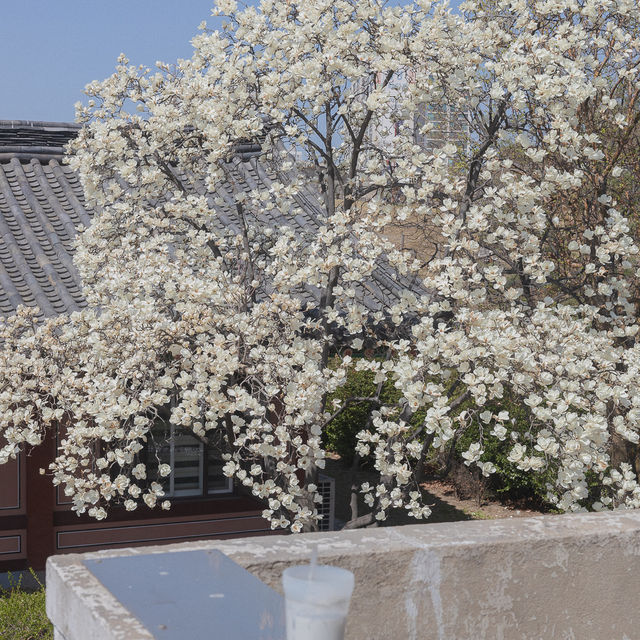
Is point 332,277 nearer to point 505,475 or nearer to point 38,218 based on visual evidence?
point 38,218

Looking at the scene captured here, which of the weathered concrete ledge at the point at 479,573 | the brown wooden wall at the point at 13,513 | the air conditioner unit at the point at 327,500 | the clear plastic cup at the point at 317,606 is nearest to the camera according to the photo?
the clear plastic cup at the point at 317,606

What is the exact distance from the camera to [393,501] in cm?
751

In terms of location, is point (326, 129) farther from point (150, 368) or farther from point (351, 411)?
point (351, 411)

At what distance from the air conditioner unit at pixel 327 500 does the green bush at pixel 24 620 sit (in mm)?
4580

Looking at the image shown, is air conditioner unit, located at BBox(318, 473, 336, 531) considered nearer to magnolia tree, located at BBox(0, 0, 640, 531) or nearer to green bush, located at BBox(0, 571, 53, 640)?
magnolia tree, located at BBox(0, 0, 640, 531)

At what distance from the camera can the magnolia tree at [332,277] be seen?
6992 mm

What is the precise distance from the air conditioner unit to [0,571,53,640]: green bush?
4.58m

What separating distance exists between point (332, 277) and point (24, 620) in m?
4.15

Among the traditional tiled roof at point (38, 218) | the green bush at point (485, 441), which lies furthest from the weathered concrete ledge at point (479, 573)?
the traditional tiled roof at point (38, 218)

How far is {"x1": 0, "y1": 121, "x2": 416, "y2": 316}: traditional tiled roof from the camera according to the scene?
10.2m

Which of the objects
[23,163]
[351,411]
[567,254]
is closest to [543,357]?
[567,254]

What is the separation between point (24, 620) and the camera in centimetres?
737

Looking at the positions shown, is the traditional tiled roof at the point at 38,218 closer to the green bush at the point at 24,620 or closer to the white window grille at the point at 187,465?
the white window grille at the point at 187,465

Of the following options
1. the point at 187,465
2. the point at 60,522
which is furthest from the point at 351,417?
the point at 60,522
